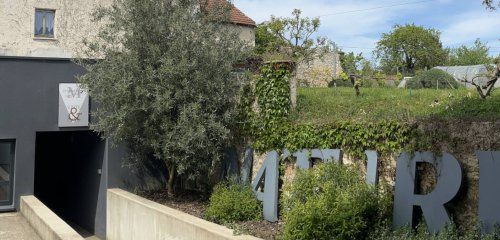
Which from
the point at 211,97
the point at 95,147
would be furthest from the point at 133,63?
the point at 95,147

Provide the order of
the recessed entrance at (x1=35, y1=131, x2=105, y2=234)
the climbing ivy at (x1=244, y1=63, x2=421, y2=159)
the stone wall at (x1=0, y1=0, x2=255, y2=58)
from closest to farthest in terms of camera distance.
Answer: the climbing ivy at (x1=244, y1=63, x2=421, y2=159)
the recessed entrance at (x1=35, y1=131, x2=105, y2=234)
the stone wall at (x1=0, y1=0, x2=255, y2=58)

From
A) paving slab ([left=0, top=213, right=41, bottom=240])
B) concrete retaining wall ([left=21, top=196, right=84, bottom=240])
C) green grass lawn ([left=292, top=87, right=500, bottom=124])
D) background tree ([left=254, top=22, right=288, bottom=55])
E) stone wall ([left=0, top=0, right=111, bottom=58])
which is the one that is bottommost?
paving slab ([left=0, top=213, right=41, bottom=240])

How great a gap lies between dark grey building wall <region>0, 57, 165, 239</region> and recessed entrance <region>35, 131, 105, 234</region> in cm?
66

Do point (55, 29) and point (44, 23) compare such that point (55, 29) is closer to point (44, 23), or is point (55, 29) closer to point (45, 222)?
point (44, 23)

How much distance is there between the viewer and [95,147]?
14.8 m

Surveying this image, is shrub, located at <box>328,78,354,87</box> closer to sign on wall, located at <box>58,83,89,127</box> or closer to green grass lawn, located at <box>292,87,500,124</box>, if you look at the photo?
green grass lawn, located at <box>292,87,500,124</box>

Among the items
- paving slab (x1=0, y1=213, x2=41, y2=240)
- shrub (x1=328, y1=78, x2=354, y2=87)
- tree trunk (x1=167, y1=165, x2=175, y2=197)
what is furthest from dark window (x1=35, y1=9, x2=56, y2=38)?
shrub (x1=328, y1=78, x2=354, y2=87)

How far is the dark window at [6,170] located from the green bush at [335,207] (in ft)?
27.6

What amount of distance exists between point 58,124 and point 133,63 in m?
3.94

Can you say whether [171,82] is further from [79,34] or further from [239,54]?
[79,34]

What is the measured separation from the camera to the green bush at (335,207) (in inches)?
301

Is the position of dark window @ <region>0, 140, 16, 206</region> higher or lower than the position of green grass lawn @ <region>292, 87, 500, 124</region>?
lower

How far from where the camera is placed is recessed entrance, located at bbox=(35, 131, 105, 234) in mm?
Result: 14961

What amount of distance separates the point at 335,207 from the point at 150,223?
477cm
